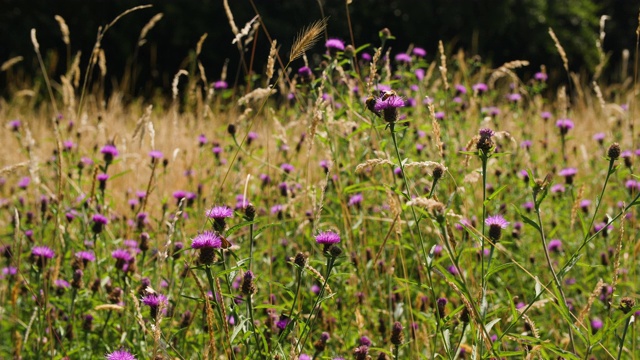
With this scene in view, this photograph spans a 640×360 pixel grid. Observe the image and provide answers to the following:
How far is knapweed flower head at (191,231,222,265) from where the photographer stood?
1.44 meters

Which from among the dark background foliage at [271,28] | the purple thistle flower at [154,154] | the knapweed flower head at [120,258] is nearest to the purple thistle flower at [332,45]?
the purple thistle flower at [154,154]

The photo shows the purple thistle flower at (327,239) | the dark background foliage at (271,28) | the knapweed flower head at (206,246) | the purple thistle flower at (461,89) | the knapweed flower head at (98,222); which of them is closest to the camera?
the knapweed flower head at (206,246)

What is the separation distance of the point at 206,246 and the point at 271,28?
34.9 ft

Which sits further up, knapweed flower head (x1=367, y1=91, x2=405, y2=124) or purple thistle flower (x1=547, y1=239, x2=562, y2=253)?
knapweed flower head (x1=367, y1=91, x2=405, y2=124)

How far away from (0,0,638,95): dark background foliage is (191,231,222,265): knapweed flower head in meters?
10.3

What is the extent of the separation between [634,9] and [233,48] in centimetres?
866

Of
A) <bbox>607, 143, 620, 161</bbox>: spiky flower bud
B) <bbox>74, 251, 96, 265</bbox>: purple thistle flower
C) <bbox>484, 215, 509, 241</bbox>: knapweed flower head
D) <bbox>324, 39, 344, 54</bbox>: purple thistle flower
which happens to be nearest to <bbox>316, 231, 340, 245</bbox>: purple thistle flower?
<bbox>484, 215, 509, 241</bbox>: knapweed flower head

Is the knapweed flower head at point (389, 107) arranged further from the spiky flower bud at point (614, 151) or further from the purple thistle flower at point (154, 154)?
the purple thistle flower at point (154, 154)

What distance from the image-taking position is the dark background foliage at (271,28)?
12.0 meters

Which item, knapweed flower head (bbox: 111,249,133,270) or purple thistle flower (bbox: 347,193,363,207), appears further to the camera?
purple thistle flower (bbox: 347,193,363,207)

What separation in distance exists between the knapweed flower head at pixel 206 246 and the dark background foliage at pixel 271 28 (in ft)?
33.7

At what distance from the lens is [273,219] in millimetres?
3066

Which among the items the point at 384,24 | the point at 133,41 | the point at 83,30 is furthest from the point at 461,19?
the point at 83,30

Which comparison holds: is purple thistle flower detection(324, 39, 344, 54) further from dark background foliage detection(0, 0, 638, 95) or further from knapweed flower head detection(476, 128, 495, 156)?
dark background foliage detection(0, 0, 638, 95)
